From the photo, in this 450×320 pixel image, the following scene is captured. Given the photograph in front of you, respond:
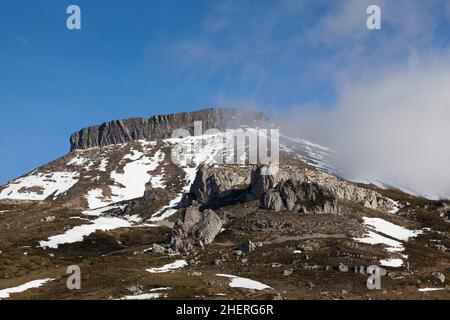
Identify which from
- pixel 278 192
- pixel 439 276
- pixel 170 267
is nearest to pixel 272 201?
pixel 278 192

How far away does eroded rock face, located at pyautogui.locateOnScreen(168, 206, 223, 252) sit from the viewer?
11319 centimetres

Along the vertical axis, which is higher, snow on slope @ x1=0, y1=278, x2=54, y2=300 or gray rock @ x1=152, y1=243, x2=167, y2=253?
gray rock @ x1=152, y1=243, x2=167, y2=253

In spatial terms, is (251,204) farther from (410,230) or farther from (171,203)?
(171,203)

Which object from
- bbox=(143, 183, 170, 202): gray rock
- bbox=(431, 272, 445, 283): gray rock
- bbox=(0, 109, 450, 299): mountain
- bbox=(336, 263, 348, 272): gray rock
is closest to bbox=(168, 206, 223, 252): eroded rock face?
bbox=(0, 109, 450, 299): mountain

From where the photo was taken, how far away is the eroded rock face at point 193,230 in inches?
4456

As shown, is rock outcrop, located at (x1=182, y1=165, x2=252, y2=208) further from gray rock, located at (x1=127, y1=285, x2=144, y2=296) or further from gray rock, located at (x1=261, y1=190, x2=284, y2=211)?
gray rock, located at (x1=127, y1=285, x2=144, y2=296)

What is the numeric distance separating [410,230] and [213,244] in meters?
44.9

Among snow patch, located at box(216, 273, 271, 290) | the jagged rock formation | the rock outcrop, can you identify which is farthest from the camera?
the rock outcrop

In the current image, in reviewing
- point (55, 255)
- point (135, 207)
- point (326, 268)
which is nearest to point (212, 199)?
point (135, 207)

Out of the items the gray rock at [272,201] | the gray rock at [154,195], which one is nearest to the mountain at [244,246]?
the gray rock at [272,201]

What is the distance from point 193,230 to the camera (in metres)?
120
